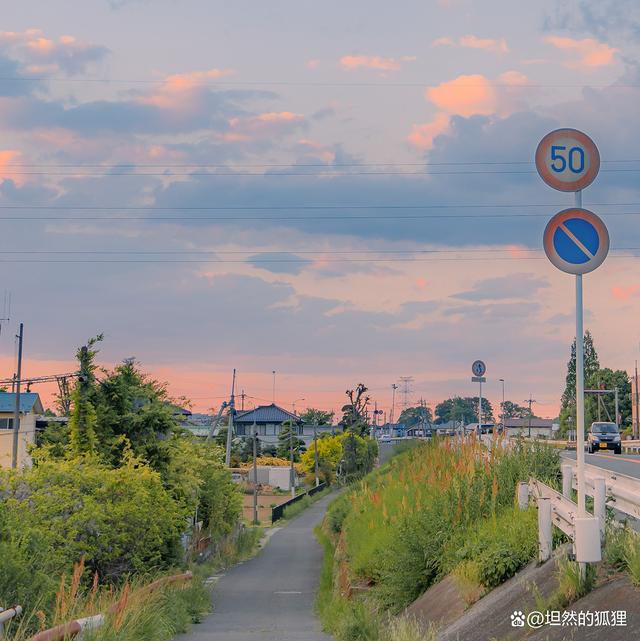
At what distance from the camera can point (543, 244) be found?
32.1 feet

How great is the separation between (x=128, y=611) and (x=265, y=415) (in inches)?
5359

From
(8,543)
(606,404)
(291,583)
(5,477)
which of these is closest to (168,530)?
(5,477)

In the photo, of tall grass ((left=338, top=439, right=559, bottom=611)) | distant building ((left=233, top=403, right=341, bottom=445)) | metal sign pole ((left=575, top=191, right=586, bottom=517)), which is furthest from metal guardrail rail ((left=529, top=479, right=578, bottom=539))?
distant building ((left=233, top=403, right=341, bottom=445))

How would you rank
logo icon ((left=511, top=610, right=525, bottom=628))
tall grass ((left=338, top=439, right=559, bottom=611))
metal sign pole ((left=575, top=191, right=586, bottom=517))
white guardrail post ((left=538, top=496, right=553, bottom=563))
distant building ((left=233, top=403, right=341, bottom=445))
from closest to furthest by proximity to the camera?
1. logo icon ((left=511, top=610, right=525, bottom=628))
2. metal sign pole ((left=575, top=191, right=586, bottom=517))
3. white guardrail post ((left=538, top=496, right=553, bottom=563))
4. tall grass ((left=338, top=439, right=559, bottom=611))
5. distant building ((left=233, top=403, right=341, bottom=445))

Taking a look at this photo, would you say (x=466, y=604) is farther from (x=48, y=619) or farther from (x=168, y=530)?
(x=168, y=530)

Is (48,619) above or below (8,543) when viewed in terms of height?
below

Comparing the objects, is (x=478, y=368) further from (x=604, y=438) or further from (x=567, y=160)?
(x=604, y=438)

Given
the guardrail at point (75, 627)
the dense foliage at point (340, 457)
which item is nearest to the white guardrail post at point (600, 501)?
the guardrail at point (75, 627)

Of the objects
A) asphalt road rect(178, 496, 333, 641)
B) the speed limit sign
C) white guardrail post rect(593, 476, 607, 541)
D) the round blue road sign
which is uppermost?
the speed limit sign

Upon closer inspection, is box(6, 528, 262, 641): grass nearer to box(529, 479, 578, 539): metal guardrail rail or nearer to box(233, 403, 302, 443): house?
box(529, 479, 578, 539): metal guardrail rail

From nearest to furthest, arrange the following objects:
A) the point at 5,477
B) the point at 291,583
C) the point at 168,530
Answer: the point at 5,477 < the point at 168,530 < the point at 291,583

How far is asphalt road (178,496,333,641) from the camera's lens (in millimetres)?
16156

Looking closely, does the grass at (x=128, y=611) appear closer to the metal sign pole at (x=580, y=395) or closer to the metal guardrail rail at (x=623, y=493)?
the metal sign pole at (x=580, y=395)

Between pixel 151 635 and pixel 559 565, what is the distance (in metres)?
6.18
